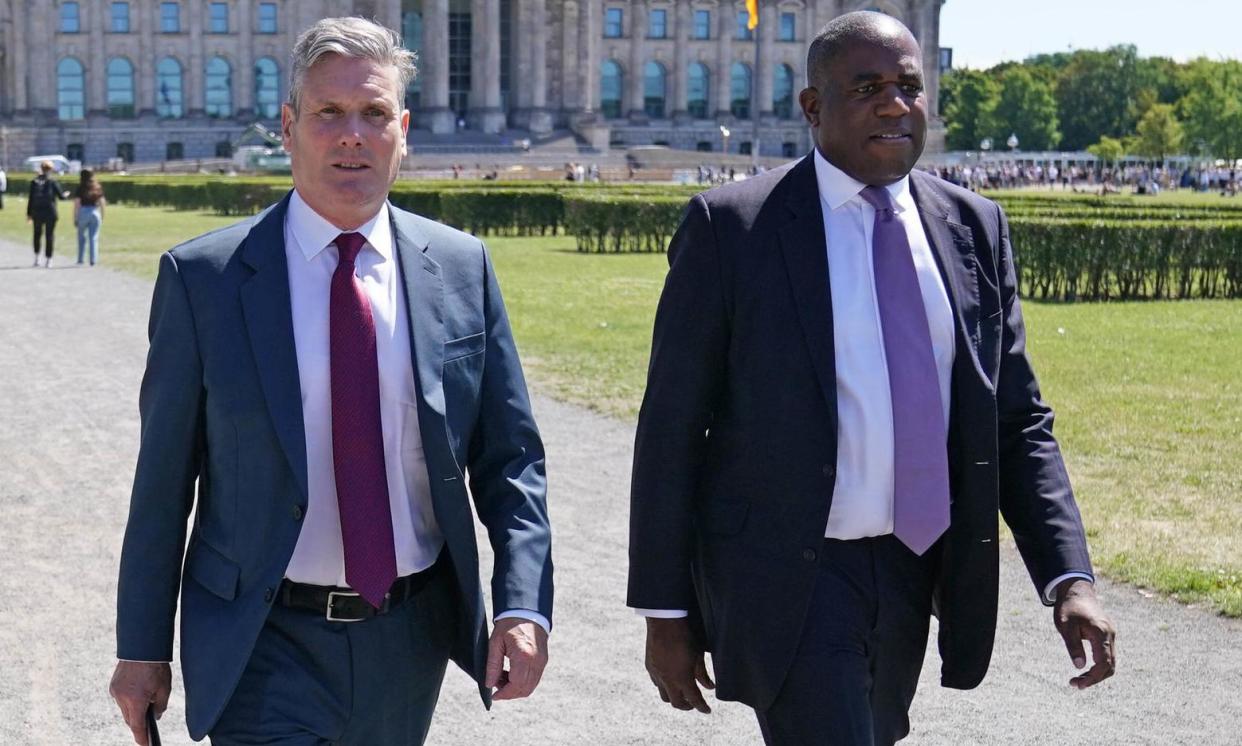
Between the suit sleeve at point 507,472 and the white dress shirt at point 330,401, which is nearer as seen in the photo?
the white dress shirt at point 330,401

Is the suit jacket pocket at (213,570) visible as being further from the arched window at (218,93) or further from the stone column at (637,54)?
the stone column at (637,54)

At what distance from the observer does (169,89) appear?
90812 mm

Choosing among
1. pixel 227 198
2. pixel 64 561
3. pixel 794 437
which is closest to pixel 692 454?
pixel 794 437

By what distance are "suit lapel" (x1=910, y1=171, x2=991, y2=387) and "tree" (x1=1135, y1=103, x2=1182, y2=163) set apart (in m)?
91.8

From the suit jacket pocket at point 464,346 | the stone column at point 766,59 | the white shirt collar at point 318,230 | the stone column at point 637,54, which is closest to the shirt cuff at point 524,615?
the suit jacket pocket at point 464,346

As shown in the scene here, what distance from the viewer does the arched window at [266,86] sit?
92188 mm

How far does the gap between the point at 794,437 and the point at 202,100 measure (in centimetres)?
9118

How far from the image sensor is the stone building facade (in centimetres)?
8875

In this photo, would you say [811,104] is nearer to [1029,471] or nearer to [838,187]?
[838,187]

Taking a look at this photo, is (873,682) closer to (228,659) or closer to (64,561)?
(228,659)

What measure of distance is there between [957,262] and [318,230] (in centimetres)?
137

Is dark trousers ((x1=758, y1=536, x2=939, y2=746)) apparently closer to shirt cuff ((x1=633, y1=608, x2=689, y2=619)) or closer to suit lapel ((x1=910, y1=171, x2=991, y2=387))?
shirt cuff ((x1=633, y1=608, x2=689, y2=619))

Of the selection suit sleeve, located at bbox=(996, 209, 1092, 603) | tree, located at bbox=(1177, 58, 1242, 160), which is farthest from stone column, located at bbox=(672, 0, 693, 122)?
suit sleeve, located at bbox=(996, 209, 1092, 603)

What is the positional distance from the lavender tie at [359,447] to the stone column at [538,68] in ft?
289
